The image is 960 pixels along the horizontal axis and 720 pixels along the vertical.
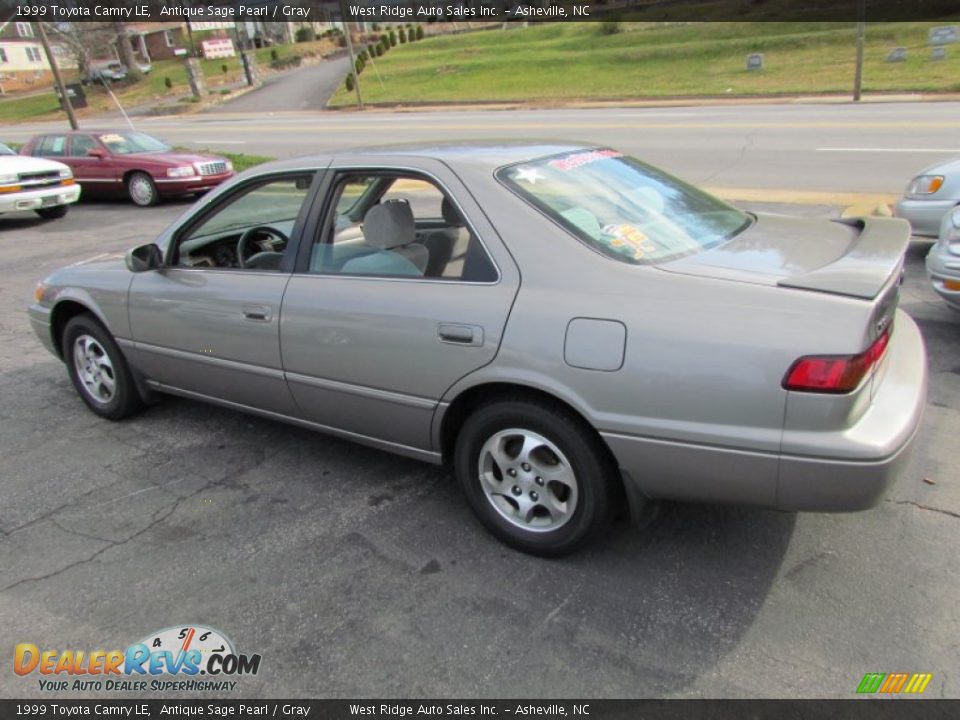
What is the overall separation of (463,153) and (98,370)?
9.06ft

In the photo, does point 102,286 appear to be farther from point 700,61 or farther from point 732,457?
point 700,61

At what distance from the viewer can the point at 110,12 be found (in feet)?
195

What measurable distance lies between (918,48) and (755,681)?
3206 cm

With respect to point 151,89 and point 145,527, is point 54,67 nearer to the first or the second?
point 145,527

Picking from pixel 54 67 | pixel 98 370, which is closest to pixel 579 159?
pixel 98 370

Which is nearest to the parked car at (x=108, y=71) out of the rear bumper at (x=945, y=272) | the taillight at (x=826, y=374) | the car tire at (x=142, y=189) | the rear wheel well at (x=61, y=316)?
the car tire at (x=142, y=189)

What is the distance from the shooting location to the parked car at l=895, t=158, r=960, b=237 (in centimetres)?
609

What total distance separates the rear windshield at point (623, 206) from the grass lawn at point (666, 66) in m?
21.8

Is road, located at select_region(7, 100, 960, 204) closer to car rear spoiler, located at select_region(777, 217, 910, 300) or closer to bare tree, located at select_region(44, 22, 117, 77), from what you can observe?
car rear spoiler, located at select_region(777, 217, 910, 300)

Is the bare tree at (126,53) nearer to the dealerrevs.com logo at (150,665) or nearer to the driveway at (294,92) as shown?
the driveway at (294,92)

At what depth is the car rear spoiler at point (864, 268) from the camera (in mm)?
2393

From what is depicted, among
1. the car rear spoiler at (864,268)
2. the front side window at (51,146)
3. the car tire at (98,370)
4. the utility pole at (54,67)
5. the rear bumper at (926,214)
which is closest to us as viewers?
the car rear spoiler at (864,268)

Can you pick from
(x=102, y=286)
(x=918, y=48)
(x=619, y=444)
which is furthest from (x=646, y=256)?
(x=918, y=48)

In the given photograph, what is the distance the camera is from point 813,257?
9.18 feet
